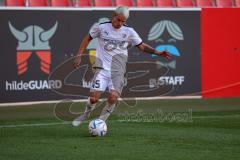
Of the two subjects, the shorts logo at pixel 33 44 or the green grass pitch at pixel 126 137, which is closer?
the green grass pitch at pixel 126 137

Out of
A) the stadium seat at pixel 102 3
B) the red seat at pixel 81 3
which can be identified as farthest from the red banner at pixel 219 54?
the red seat at pixel 81 3

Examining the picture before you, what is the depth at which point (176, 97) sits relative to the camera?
20422mm

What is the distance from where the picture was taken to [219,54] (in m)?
21.1

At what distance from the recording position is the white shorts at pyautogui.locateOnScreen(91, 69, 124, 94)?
1271 cm

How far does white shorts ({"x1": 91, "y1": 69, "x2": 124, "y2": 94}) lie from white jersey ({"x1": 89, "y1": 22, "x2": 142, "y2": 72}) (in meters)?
0.11

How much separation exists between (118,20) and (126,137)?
2.11m

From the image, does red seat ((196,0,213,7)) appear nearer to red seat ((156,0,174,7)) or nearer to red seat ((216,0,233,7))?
red seat ((216,0,233,7))

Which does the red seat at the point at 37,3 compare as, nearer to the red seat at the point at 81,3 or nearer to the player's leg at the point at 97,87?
the red seat at the point at 81,3

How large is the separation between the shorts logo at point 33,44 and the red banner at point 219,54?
4867 millimetres

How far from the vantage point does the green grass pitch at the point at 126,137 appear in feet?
34.0

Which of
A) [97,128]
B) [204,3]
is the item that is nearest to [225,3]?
[204,3]

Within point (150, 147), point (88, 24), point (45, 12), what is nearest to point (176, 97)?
point (88, 24)

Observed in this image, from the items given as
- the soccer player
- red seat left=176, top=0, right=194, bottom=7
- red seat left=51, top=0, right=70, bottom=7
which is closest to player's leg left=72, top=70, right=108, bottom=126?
the soccer player

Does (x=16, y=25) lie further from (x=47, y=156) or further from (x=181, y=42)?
(x=47, y=156)
